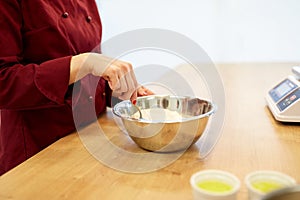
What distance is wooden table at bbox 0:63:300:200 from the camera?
1.81 ft

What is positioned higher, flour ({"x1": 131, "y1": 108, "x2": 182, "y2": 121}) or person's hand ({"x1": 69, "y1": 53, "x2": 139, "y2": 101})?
person's hand ({"x1": 69, "y1": 53, "x2": 139, "y2": 101})

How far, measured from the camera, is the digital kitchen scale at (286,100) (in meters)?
0.85

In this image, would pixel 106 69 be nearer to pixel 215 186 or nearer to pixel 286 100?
pixel 215 186

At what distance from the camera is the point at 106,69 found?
0.71 metres

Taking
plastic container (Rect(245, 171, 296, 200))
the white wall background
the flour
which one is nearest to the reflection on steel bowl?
plastic container (Rect(245, 171, 296, 200))

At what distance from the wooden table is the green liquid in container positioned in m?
0.05

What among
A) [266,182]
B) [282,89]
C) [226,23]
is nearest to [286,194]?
[266,182]

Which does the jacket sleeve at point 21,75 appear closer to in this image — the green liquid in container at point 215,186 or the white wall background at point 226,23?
the green liquid in container at point 215,186

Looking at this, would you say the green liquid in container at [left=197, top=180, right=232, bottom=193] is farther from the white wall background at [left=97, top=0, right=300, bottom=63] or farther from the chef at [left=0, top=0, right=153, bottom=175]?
the white wall background at [left=97, top=0, right=300, bottom=63]

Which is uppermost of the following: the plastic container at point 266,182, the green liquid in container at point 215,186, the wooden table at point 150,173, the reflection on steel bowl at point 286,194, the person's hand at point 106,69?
the reflection on steel bowl at point 286,194

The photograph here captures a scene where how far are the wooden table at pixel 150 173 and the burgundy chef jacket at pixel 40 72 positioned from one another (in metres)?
0.09

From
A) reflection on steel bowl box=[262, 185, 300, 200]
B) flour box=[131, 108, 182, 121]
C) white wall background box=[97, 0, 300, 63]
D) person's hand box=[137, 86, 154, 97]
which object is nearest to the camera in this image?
reflection on steel bowl box=[262, 185, 300, 200]

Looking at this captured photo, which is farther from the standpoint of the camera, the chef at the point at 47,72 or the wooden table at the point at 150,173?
the chef at the point at 47,72

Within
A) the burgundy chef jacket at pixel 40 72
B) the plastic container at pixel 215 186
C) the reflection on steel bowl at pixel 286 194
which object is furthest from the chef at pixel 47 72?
the reflection on steel bowl at pixel 286 194
